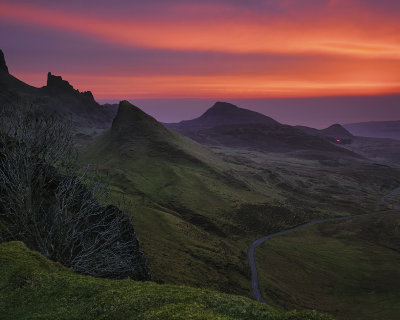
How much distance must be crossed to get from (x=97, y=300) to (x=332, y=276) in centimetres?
15107

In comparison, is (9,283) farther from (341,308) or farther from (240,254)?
(240,254)

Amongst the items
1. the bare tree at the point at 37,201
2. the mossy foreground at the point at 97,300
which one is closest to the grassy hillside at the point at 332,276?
the bare tree at the point at 37,201

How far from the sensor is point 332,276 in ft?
495

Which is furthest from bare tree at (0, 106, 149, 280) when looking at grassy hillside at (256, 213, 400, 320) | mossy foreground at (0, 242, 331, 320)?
grassy hillside at (256, 213, 400, 320)

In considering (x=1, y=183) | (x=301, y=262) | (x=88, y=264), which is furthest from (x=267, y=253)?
(x=1, y=183)

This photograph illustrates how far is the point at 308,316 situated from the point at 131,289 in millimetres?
15912

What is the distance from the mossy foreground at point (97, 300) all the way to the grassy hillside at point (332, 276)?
95.5 m

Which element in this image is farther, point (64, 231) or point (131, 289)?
point (64, 231)

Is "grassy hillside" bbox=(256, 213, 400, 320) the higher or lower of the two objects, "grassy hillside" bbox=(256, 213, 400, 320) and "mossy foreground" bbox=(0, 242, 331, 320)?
the lower

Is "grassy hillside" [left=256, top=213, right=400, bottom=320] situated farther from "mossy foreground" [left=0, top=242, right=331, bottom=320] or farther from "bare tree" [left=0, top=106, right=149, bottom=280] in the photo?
"mossy foreground" [left=0, top=242, right=331, bottom=320]

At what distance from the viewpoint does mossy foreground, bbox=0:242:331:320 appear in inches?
945

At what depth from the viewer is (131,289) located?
29531mm

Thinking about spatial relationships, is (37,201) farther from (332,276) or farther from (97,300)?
(332,276)

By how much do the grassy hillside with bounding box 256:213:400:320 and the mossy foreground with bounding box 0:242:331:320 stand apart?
95454mm
